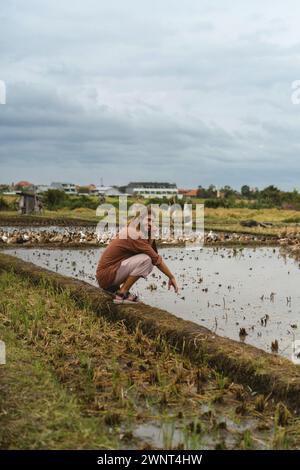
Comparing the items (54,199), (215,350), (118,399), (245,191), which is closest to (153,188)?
(245,191)

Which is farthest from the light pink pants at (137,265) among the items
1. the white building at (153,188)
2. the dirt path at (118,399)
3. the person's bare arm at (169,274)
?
the white building at (153,188)

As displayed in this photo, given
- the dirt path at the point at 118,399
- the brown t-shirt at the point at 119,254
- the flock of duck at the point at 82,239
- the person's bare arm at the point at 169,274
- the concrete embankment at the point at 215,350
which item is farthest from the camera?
the flock of duck at the point at 82,239

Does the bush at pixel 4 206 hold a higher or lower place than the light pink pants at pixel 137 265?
higher

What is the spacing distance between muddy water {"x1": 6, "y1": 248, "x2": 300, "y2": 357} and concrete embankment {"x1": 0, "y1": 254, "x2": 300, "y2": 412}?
20.3 inches

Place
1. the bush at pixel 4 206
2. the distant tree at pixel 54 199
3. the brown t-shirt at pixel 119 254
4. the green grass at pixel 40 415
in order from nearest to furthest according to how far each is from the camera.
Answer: the green grass at pixel 40 415 → the brown t-shirt at pixel 119 254 → the bush at pixel 4 206 → the distant tree at pixel 54 199

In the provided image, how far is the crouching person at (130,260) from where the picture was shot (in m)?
5.81

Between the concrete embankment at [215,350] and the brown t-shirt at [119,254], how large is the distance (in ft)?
1.12

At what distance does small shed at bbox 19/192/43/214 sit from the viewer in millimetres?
28422

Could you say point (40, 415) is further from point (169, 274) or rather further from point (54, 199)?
point (54, 199)

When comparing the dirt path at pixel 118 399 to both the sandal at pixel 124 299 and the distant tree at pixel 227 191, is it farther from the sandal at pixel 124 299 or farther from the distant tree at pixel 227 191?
the distant tree at pixel 227 191

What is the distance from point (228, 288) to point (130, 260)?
2901mm

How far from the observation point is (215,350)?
4586 mm

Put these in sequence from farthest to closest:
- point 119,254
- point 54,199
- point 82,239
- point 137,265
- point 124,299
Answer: point 54,199 < point 82,239 < point 124,299 < point 119,254 < point 137,265

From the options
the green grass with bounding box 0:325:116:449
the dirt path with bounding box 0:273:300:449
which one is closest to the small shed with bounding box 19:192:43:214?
the dirt path with bounding box 0:273:300:449
